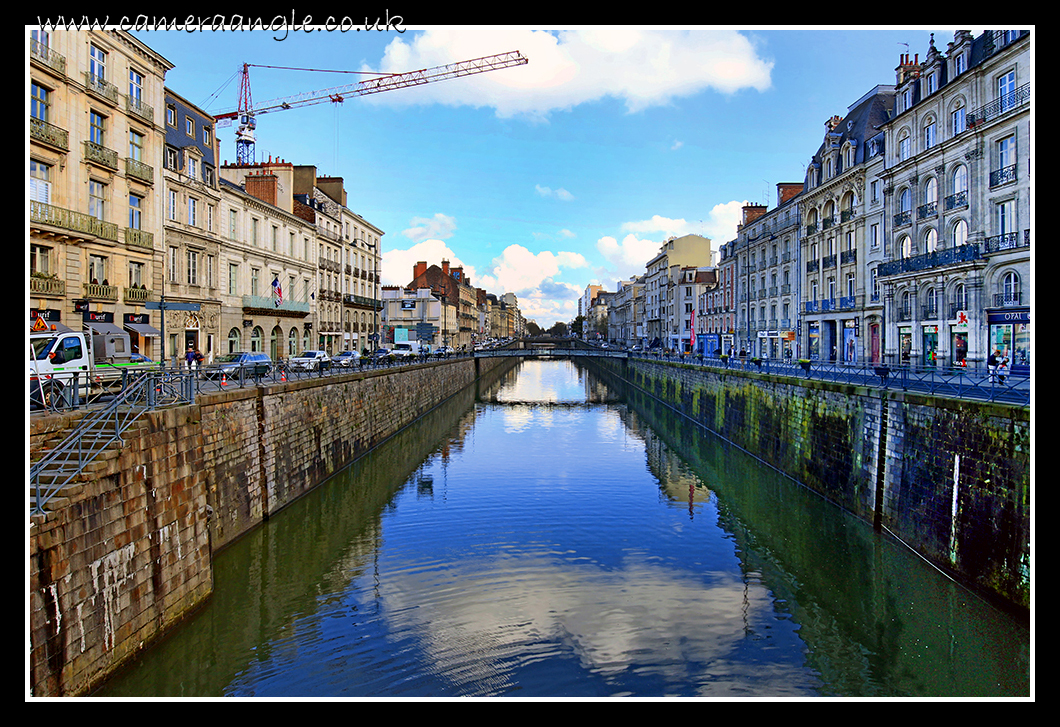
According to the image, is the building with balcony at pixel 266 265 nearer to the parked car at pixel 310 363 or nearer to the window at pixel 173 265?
the window at pixel 173 265

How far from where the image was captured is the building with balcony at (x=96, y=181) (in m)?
21.3

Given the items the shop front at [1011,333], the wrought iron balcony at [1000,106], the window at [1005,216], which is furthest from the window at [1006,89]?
the shop front at [1011,333]

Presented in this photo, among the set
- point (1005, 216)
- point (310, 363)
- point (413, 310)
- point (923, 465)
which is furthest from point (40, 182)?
point (413, 310)

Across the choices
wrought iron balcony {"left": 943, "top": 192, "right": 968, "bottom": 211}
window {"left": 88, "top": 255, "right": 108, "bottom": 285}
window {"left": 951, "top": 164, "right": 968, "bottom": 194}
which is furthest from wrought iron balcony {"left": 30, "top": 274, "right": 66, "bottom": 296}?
window {"left": 951, "top": 164, "right": 968, "bottom": 194}

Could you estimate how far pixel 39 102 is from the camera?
21.2 meters

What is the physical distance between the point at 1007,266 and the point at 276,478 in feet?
90.7

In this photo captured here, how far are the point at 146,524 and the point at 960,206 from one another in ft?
102

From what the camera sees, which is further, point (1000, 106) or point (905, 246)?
point (905, 246)

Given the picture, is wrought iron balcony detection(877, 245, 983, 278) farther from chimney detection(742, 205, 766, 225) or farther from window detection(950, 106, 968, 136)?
chimney detection(742, 205, 766, 225)

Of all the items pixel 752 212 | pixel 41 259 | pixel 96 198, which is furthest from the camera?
pixel 752 212

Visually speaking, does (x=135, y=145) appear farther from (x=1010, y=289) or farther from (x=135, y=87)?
(x=1010, y=289)

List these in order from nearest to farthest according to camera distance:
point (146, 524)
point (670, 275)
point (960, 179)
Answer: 1. point (146, 524)
2. point (960, 179)
3. point (670, 275)

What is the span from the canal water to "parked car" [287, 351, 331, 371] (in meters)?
4.87

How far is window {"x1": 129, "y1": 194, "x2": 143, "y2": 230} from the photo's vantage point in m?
26.2
